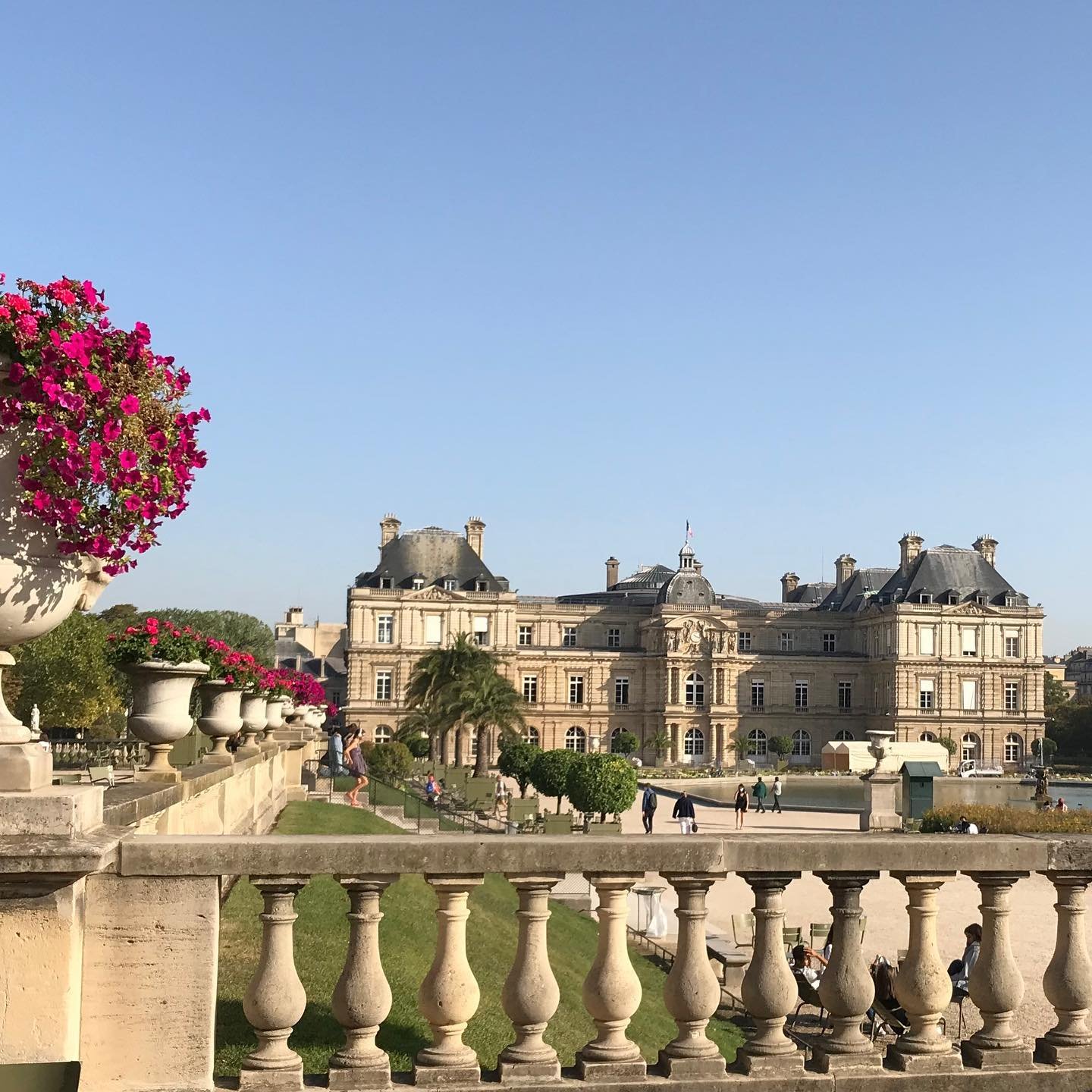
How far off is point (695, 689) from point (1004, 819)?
5721 cm

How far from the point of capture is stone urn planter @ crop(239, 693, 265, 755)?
16.1m

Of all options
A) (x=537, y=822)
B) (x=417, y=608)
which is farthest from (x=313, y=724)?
(x=417, y=608)

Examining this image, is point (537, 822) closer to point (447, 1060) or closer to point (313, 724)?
point (313, 724)

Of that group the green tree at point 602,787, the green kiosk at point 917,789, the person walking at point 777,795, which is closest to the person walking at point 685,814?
the green tree at point 602,787

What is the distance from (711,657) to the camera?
85.2 meters

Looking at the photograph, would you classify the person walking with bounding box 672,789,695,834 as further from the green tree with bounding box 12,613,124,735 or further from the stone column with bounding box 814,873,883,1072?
the stone column with bounding box 814,873,883,1072

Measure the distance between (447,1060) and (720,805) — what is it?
152ft

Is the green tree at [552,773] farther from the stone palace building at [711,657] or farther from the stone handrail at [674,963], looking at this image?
the stone palace building at [711,657]

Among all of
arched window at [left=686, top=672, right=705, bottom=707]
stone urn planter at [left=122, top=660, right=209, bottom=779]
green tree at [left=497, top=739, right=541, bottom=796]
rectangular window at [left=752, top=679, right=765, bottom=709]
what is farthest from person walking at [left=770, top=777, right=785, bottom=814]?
rectangular window at [left=752, top=679, right=765, bottom=709]

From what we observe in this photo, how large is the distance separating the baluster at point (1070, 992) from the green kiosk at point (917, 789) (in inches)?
1256

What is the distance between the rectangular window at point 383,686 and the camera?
266 ft

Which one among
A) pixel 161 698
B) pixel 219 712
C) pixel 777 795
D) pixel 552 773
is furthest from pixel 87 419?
pixel 777 795

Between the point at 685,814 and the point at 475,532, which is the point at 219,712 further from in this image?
the point at 475,532

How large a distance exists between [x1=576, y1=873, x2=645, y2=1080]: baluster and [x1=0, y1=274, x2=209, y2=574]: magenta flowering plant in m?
1.99
